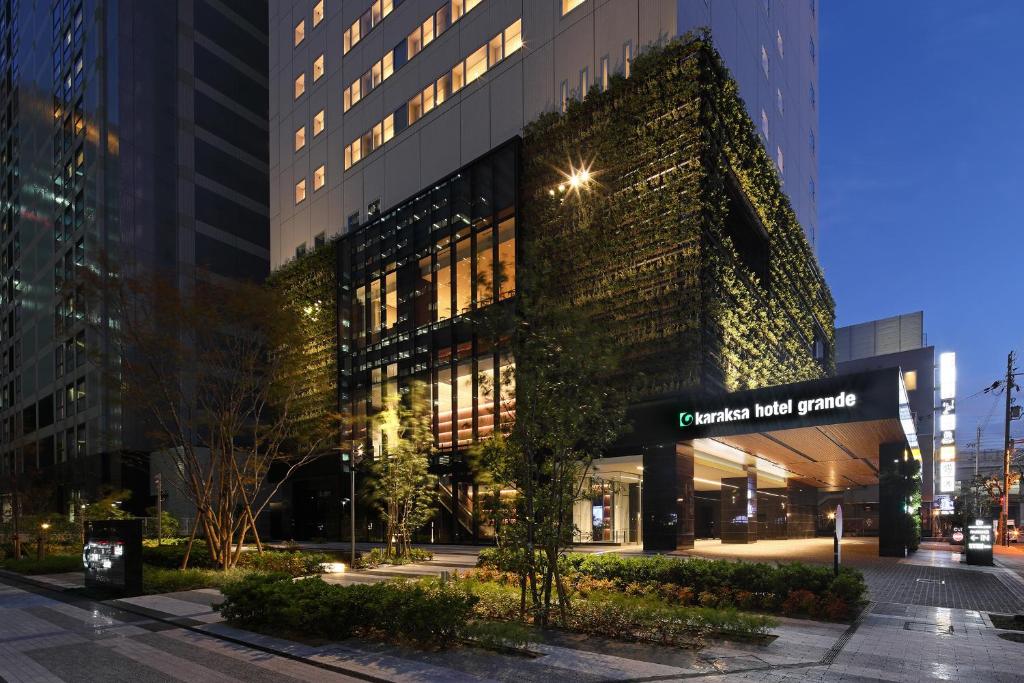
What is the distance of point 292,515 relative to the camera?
181ft

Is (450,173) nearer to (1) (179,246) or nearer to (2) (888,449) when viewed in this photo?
(2) (888,449)

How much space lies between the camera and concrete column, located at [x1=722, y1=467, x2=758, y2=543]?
41.1 meters

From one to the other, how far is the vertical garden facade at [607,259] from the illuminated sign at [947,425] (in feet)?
71.0

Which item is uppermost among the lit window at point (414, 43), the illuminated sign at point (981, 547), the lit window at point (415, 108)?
the lit window at point (414, 43)

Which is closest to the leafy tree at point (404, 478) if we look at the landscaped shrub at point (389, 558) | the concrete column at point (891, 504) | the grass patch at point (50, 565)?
the landscaped shrub at point (389, 558)

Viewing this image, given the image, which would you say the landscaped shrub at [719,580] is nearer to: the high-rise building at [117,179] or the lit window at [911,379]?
the high-rise building at [117,179]

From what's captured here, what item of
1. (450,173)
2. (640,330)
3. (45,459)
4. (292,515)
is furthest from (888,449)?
(45,459)

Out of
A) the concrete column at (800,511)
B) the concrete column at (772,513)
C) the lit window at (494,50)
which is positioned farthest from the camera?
the concrete column at (800,511)

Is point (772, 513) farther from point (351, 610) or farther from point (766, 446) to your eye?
point (351, 610)

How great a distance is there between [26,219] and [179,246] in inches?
1218

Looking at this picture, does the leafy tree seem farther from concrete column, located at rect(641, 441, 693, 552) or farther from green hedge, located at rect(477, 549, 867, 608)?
green hedge, located at rect(477, 549, 867, 608)

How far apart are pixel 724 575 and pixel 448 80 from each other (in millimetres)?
34063

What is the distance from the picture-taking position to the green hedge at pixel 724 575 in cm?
1564

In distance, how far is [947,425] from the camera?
67.2 meters
